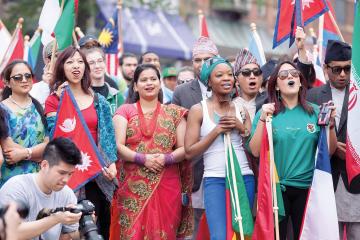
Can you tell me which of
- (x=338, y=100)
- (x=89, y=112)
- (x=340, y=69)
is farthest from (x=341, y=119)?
(x=89, y=112)

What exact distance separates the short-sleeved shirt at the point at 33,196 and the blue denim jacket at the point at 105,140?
1.52 meters

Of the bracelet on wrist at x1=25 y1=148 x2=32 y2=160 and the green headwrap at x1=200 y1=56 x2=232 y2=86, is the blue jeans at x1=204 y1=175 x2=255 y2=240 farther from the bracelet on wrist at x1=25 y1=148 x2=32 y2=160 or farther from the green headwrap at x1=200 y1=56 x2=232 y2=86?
the bracelet on wrist at x1=25 y1=148 x2=32 y2=160

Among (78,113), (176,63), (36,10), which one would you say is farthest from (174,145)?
(176,63)

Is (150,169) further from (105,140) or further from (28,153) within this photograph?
(28,153)

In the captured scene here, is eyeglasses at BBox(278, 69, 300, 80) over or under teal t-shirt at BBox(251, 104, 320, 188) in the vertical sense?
over

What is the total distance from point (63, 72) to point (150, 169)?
3.81 feet

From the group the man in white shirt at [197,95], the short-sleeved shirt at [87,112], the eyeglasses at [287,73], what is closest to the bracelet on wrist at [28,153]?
the short-sleeved shirt at [87,112]

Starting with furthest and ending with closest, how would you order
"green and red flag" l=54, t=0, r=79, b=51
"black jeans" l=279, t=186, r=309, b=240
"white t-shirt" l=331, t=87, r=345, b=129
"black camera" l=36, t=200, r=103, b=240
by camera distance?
"green and red flag" l=54, t=0, r=79, b=51
"white t-shirt" l=331, t=87, r=345, b=129
"black jeans" l=279, t=186, r=309, b=240
"black camera" l=36, t=200, r=103, b=240

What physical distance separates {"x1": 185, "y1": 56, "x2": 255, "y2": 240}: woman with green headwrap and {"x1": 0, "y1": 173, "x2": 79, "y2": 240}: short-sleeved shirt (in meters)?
1.71

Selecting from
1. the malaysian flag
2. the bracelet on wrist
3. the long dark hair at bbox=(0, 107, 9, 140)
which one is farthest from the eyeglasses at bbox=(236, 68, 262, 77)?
the malaysian flag

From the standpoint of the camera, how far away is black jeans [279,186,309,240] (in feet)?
27.9

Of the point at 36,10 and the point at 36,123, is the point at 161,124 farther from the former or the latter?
the point at 36,10

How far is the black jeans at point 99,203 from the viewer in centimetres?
875

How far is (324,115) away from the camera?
8.38m
